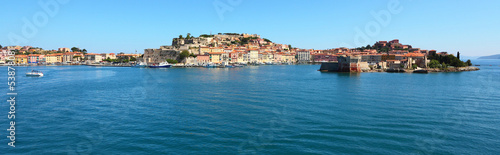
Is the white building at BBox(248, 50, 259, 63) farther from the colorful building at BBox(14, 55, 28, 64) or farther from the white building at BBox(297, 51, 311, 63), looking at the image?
the colorful building at BBox(14, 55, 28, 64)

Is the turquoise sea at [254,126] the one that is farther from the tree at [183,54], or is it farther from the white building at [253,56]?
the white building at [253,56]

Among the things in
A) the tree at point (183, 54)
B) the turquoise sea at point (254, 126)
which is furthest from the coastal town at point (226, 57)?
the turquoise sea at point (254, 126)

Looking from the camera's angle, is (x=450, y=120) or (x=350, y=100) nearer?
(x=450, y=120)

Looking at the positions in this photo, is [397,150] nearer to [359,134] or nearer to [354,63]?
[359,134]

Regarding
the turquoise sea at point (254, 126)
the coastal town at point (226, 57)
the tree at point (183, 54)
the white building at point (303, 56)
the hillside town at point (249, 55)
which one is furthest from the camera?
the white building at point (303, 56)

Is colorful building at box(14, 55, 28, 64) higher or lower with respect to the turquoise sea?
higher

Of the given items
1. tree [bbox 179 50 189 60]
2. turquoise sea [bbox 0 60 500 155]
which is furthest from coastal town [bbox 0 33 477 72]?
turquoise sea [bbox 0 60 500 155]

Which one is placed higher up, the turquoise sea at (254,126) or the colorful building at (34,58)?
the colorful building at (34,58)

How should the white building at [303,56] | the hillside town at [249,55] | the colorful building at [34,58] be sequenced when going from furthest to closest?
1. the white building at [303,56]
2. the colorful building at [34,58]
3. the hillside town at [249,55]

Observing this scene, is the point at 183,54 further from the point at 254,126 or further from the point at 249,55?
the point at 254,126

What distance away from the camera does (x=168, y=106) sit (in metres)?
12.2

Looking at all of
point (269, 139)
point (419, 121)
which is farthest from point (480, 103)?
point (269, 139)

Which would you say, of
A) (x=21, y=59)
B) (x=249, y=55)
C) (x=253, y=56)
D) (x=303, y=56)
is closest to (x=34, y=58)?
(x=21, y=59)

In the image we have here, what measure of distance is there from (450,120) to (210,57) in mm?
54656
